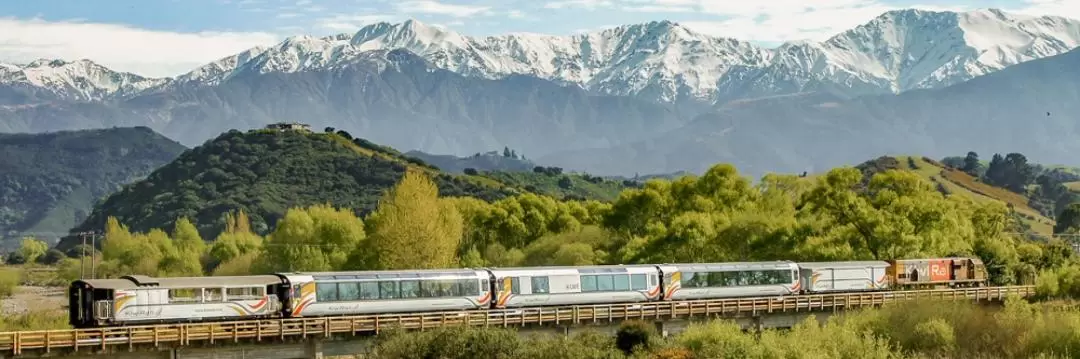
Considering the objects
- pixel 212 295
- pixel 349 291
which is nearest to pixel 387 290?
pixel 349 291

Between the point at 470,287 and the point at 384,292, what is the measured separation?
563 cm

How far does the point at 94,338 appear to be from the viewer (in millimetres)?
65562

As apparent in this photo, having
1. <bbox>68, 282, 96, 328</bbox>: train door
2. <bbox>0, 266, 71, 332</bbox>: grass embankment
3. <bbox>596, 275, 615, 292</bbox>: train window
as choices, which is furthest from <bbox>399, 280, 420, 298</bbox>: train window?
<bbox>0, 266, 71, 332</bbox>: grass embankment

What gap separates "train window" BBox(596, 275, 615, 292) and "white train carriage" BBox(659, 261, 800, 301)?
510 centimetres

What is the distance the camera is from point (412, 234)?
131 meters

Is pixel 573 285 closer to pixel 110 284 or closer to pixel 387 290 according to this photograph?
pixel 387 290

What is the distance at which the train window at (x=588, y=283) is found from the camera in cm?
8944

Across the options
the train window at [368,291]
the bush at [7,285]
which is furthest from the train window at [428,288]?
the bush at [7,285]

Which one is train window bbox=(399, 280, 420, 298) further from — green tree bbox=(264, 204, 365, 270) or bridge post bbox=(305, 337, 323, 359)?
green tree bbox=(264, 204, 365, 270)

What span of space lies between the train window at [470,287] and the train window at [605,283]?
9.77 meters

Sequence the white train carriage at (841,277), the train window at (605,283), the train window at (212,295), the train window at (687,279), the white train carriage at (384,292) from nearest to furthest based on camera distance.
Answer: the train window at (212,295) → the white train carriage at (384,292) → the train window at (605,283) → the train window at (687,279) → the white train carriage at (841,277)

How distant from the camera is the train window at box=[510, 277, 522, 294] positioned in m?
85.6

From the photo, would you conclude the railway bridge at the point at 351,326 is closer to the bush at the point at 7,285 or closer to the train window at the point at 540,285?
the train window at the point at 540,285

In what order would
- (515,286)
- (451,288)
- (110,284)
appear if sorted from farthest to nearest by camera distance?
(515,286)
(451,288)
(110,284)
